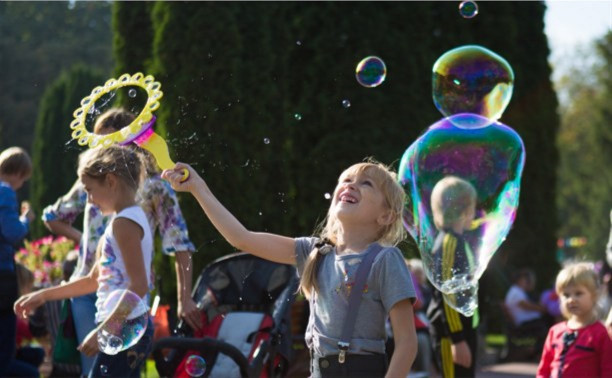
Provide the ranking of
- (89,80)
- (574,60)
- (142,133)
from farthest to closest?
1. (574,60)
2. (89,80)
3. (142,133)

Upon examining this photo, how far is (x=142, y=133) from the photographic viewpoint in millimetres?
3475

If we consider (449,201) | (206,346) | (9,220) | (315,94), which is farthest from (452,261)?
(315,94)

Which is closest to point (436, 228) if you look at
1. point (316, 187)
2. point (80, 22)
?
point (316, 187)

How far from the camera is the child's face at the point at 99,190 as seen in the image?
4043mm

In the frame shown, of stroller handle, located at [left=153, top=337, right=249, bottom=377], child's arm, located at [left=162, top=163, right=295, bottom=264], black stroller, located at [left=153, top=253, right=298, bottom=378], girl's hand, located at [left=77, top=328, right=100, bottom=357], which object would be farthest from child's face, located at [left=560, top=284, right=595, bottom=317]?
girl's hand, located at [left=77, top=328, right=100, bottom=357]

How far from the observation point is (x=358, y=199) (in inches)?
130

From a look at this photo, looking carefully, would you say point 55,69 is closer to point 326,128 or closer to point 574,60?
point 326,128

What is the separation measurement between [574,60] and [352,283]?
45714mm

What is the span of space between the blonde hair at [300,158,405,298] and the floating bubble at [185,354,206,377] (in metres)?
1.20

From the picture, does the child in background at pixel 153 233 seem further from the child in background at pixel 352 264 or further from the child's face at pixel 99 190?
the child in background at pixel 352 264

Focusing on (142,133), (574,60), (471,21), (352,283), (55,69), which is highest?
(574,60)

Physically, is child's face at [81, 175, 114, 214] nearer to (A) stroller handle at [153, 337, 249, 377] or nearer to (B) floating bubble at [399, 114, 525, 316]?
(A) stroller handle at [153, 337, 249, 377]

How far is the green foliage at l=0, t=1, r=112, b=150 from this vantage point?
24391 millimetres

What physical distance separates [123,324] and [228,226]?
2.44ft
